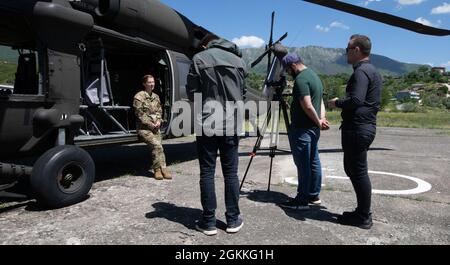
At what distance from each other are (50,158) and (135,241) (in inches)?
69.7

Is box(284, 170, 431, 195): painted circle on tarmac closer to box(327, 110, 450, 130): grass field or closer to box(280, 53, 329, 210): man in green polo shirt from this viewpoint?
box(280, 53, 329, 210): man in green polo shirt

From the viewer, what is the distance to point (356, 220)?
4.45 m

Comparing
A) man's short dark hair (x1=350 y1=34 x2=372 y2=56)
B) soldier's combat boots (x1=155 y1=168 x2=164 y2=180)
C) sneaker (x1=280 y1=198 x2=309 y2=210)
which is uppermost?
man's short dark hair (x1=350 y1=34 x2=372 y2=56)

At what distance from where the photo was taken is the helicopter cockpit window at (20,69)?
6.54 m

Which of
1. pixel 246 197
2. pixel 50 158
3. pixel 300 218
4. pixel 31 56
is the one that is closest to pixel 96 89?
pixel 31 56

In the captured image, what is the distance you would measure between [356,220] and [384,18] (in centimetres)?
378

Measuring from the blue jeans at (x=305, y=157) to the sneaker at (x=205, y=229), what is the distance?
142 cm

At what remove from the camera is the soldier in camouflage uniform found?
6.88m

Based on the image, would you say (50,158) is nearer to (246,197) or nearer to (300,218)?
(246,197)

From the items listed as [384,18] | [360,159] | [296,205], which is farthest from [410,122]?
[360,159]

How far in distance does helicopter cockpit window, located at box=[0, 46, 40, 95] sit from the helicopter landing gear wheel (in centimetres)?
193

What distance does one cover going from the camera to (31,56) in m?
6.60

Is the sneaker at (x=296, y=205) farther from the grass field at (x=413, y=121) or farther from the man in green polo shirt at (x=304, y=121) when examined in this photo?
the grass field at (x=413, y=121)

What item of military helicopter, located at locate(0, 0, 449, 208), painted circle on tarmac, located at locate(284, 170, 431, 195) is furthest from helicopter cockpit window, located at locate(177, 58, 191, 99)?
painted circle on tarmac, located at locate(284, 170, 431, 195)
